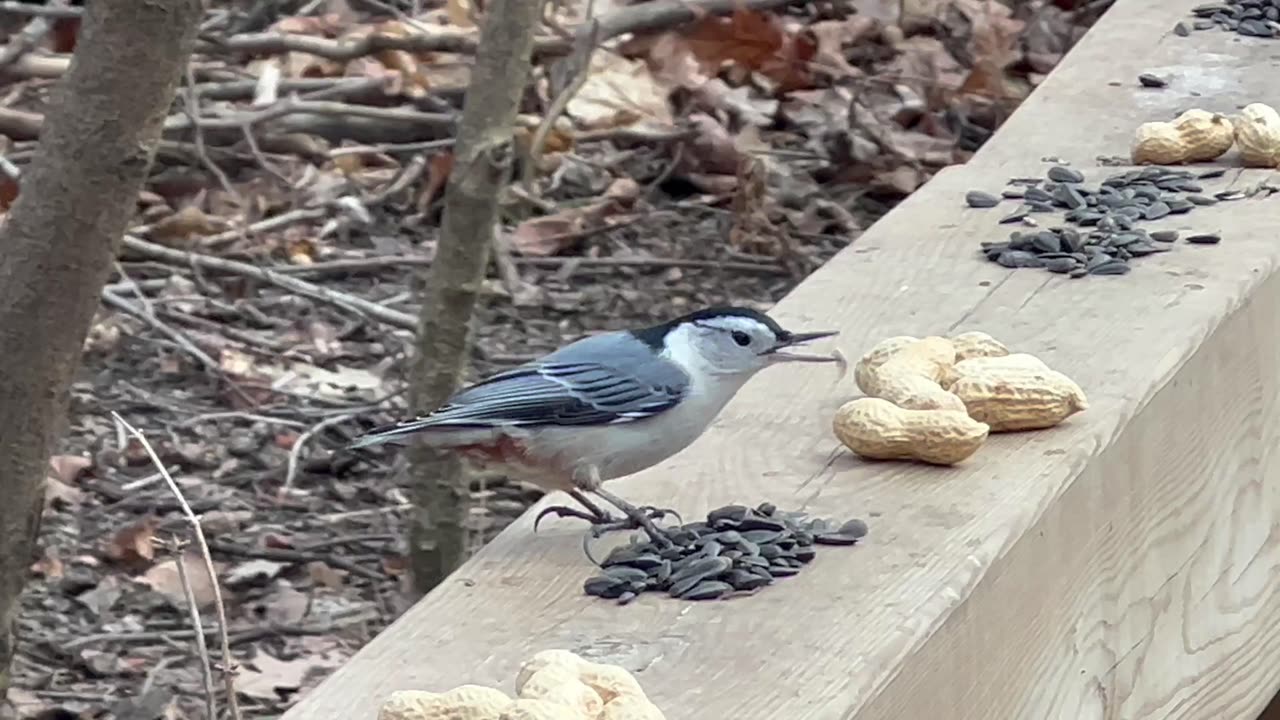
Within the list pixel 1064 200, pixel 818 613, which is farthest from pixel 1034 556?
pixel 1064 200

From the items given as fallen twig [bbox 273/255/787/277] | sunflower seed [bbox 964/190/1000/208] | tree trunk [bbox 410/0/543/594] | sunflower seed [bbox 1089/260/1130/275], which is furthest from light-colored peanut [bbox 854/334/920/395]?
fallen twig [bbox 273/255/787/277]

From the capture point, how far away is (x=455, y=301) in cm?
306

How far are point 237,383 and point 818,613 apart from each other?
2764 millimetres

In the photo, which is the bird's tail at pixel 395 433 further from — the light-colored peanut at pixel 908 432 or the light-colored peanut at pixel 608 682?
the light-colored peanut at pixel 608 682

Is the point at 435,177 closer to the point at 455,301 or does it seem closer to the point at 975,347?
the point at 455,301

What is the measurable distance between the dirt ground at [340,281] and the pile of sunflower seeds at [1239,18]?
4.30 ft

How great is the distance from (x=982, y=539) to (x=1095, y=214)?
937 millimetres

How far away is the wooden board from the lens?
1483 millimetres

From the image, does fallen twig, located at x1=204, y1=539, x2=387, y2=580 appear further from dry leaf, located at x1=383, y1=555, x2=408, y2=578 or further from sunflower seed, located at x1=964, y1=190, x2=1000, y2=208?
sunflower seed, located at x1=964, y1=190, x2=1000, y2=208

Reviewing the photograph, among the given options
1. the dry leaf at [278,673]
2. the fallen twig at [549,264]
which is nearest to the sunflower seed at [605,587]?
the dry leaf at [278,673]

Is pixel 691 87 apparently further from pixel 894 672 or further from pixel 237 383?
pixel 894 672

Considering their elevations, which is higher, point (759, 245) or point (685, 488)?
point (685, 488)

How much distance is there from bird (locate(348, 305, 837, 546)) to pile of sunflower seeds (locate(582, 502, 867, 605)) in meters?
0.15

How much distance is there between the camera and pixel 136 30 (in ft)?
7.34
